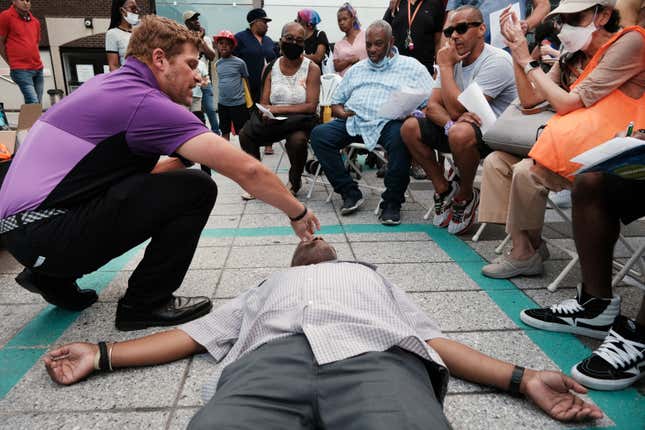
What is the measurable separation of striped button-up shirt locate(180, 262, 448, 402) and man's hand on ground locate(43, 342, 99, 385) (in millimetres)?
408

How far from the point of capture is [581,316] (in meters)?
2.05

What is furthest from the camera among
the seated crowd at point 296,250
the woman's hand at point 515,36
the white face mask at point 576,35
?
the woman's hand at point 515,36

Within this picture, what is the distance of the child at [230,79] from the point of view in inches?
260

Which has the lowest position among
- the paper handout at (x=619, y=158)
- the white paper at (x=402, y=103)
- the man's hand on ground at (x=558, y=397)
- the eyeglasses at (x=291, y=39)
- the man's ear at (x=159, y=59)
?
the man's hand on ground at (x=558, y=397)

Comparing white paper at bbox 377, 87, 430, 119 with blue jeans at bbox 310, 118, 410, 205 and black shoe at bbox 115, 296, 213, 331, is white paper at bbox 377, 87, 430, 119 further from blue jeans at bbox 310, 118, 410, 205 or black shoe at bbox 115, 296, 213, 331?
black shoe at bbox 115, 296, 213, 331

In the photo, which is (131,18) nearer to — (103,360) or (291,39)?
(291,39)

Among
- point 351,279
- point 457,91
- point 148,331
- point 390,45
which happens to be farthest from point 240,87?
point 351,279

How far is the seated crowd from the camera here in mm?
1262

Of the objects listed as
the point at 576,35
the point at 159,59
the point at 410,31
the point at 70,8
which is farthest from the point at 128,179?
the point at 70,8

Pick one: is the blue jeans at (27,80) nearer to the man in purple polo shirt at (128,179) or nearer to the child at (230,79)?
the child at (230,79)

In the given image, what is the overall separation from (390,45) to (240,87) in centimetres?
Answer: 311

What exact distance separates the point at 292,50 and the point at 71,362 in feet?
12.9

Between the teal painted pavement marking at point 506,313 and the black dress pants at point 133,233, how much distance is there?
10.3 inches

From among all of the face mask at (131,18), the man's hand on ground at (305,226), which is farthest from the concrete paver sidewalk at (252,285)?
the face mask at (131,18)
